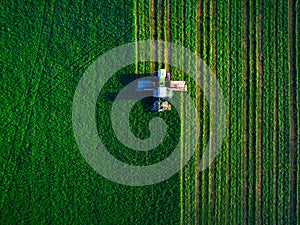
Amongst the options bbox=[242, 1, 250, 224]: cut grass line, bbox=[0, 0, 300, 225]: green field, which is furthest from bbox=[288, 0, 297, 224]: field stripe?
bbox=[242, 1, 250, 224]: cut grass line

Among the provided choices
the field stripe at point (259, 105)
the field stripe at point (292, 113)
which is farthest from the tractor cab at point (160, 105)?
the field stripe at point (292, 113)

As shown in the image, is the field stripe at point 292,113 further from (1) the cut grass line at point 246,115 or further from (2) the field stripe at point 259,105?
(1) the cut grass line at point 246,115

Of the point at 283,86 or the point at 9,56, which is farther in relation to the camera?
the point at 283,86

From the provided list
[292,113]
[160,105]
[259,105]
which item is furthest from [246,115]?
[160,105]

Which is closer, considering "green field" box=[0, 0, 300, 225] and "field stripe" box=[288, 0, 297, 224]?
"green field" box=[0, 0, 300, 225]

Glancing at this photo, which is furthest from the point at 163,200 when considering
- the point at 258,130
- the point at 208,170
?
the point at 258,130

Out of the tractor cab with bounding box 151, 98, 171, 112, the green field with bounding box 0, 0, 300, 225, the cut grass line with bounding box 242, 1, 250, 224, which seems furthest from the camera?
the cut grass line with bounding box 242, 1, 250, 224

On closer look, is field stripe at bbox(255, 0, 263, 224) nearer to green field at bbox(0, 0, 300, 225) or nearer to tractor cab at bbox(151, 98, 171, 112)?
green field at bbox(0, 0, 300, 225)

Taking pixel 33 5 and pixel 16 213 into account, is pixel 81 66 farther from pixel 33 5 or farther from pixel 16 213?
pixel 16 213

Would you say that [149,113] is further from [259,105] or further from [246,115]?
[259,105]
